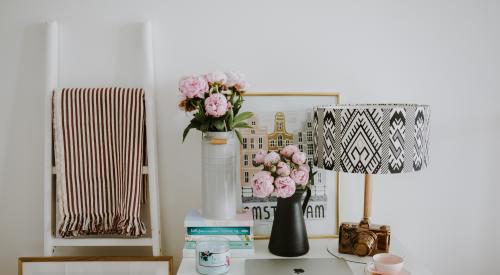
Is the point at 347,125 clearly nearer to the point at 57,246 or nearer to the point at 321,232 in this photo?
the point at 321,232

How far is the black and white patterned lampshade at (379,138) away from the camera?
1312 mm

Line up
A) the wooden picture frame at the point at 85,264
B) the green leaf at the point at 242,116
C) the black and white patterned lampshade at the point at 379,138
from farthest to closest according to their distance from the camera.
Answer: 1. the wooden picture frame at the point at 85,264
2. the green leaf at the point at 242,116
3. the black and white patterned lampshade at the point at 379,138

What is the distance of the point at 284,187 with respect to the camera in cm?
139

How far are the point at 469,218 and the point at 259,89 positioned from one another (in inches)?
40.0

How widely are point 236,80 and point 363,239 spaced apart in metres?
0.69

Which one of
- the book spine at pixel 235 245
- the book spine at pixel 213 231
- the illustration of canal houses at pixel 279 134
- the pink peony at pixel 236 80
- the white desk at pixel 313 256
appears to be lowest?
the white desk at pixel 313 256

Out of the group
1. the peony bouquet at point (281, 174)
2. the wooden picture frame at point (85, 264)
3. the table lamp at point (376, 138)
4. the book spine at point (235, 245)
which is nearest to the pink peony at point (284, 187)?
the peony bouquet at point (281, 174)

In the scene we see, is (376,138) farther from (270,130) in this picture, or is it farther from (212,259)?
(212,259)

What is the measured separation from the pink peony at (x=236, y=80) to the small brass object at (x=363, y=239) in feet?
1.99

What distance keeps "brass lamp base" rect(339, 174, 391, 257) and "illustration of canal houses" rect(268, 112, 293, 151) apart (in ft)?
1.13

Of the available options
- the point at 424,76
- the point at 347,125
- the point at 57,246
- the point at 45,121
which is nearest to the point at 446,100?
the point at 424,76

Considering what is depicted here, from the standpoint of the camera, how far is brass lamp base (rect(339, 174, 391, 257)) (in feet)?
4.83

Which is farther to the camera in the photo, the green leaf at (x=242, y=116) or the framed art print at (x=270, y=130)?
the framed art print at (x=270, y=130)

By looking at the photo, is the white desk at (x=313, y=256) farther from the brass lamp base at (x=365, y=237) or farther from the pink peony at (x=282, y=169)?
the pink peony at (x=282, y=169)
